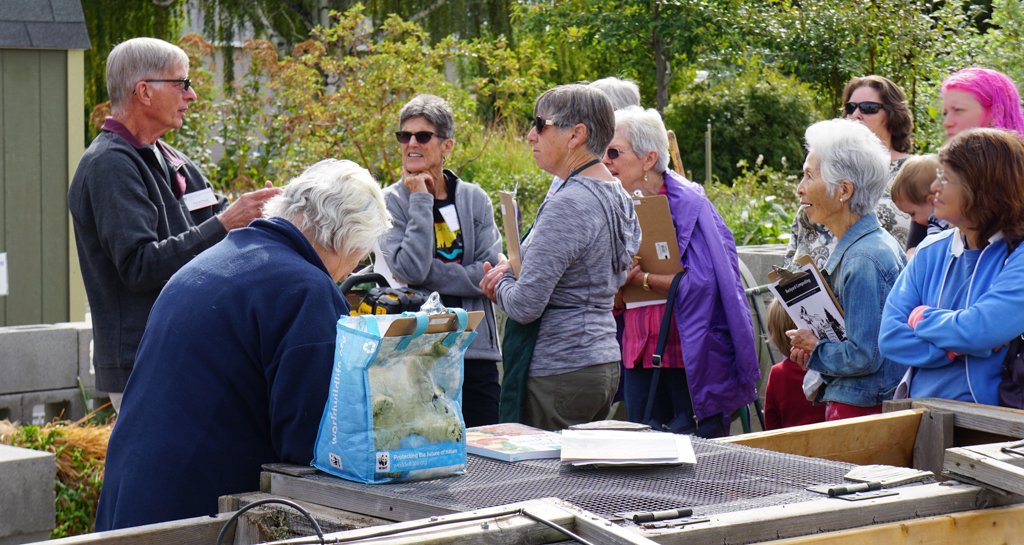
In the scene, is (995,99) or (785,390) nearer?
(785,390)

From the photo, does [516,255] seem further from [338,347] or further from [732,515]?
[732,515]

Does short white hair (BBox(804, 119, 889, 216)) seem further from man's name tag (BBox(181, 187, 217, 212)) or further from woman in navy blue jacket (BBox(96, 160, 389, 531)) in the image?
man's name tag (BBox(181, 187, 217, 212))

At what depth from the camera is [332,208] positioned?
317 centimetres

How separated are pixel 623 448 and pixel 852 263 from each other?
202cm

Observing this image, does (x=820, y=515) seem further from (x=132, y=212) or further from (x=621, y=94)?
(x=621, y=94)

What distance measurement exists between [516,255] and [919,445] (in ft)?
5.55

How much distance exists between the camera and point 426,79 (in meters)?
12.3

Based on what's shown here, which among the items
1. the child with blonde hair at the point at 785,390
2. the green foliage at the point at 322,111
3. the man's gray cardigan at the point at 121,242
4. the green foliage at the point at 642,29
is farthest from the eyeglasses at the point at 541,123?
the green foliage at the point at 642,29

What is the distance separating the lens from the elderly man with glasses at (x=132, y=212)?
4422 millimetres

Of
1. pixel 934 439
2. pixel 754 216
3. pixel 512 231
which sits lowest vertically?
pixel 934 439

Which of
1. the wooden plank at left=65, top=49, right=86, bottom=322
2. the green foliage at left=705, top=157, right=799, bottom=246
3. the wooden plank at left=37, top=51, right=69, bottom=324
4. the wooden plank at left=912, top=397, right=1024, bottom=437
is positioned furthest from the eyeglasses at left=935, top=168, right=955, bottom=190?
the wooden plank at left=37, top=51, right=69, bottom=324

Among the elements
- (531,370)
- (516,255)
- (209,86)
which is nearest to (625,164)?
(516,255)

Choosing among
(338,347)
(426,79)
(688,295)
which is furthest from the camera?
(426,79)

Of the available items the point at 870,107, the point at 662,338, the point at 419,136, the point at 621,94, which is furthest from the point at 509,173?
the point at 662,338
